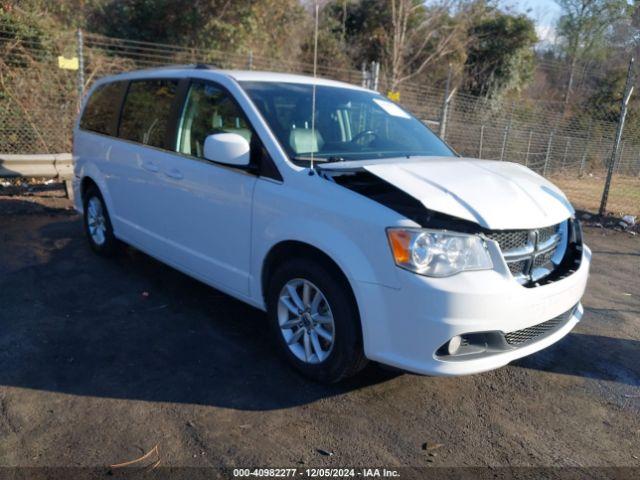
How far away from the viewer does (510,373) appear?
3.75 meters

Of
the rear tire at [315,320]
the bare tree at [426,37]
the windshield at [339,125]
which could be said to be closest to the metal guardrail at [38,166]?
the windshield at [339,125]

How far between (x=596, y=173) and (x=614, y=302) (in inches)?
559

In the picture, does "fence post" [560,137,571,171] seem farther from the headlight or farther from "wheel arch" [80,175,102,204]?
the headlight

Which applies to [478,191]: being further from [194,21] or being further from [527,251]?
[194,21]

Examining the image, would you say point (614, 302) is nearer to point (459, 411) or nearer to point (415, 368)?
point (459, 411)

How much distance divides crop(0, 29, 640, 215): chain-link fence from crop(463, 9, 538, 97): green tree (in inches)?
60.9

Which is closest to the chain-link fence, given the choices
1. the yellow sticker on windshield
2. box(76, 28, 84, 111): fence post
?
box(76, 28, 84, 111): fence post

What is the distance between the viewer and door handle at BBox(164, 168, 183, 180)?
14.0 ft

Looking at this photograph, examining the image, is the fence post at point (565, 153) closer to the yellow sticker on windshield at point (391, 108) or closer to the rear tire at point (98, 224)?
the yellow sticker on windshield at point (391, 108)

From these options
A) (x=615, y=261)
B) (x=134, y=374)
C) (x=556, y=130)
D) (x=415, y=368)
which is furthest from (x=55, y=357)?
(x=556, y=130)

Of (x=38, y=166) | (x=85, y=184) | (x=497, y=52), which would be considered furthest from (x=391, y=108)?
(x=497, y=52)

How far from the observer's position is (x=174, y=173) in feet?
14.2

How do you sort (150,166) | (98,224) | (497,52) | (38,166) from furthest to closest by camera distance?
(497,52) → (38,166) → (98,224) → (150,166)

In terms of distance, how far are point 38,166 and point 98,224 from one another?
3.18m
